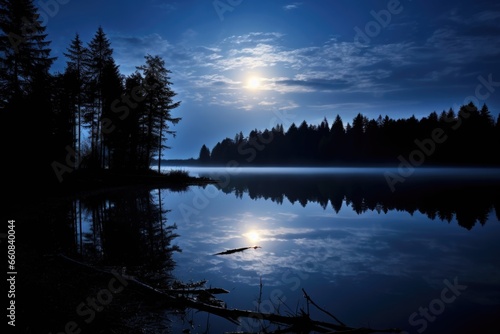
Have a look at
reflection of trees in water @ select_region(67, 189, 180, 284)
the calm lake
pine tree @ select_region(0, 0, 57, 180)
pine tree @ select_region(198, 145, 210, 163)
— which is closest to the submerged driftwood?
the calm lake

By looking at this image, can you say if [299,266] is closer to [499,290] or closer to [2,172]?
[499,290]

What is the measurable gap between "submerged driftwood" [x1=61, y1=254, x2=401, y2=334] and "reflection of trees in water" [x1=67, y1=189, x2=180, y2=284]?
52.9 inches

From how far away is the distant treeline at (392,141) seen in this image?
294ft

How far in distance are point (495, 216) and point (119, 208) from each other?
25322 mm

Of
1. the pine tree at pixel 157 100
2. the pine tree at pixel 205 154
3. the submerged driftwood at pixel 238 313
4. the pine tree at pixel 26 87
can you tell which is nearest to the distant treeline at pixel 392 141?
the pine tree at pixel 205 154

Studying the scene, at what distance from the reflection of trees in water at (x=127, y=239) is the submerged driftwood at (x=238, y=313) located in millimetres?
1343

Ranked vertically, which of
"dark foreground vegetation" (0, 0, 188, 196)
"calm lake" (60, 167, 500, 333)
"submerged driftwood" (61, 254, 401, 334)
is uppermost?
"dark foreground vegetation" (0, 0, 188, 196)

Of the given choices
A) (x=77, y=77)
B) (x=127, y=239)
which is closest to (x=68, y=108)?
(x=77, y=77)

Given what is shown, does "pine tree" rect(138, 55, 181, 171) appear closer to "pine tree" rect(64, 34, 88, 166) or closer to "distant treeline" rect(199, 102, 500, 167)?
"pine tree" rect(64, 34, 88, 166)

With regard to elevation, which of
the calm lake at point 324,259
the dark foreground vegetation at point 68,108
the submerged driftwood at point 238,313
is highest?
the dark foreground vegetation at point 68,108

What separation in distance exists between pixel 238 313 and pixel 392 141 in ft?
359

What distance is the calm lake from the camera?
22.7 ft

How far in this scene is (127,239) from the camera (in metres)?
12.5

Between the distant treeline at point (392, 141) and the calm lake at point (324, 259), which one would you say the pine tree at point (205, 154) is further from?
the calm lake at point (324, 259)
